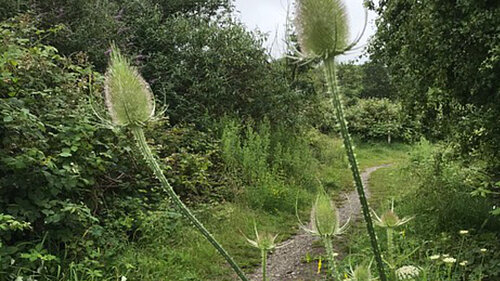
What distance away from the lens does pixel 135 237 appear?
4.38 m

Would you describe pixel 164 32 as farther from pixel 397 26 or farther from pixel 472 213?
pixel 472 213

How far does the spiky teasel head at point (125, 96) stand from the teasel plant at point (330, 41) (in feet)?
1.16

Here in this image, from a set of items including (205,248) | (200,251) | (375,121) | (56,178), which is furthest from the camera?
(375,121)

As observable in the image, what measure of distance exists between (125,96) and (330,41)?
430mm

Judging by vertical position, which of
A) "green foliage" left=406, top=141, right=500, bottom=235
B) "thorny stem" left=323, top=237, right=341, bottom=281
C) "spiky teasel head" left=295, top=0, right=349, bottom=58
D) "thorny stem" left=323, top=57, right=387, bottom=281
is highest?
Answer: "spiky teasel head" left=295, top=0, right=349, bottom=58

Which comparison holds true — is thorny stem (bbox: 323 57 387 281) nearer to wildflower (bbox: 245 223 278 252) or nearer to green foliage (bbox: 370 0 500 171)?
wildflower (bbox: 245 223 278 252)

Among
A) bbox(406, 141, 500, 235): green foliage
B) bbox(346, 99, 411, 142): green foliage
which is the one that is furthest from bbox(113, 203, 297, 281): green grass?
bbox(346, 99, 411, 142): green foliage

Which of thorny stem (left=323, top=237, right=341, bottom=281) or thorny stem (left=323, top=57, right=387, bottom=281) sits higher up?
thorny stem (left=323, top=57, right=387, bottom=281)

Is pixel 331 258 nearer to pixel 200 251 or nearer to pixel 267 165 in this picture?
pixel 200 251

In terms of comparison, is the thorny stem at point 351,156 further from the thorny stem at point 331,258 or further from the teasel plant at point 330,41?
the thorny stem at point 331,258

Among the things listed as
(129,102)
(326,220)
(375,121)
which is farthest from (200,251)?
(375,121)

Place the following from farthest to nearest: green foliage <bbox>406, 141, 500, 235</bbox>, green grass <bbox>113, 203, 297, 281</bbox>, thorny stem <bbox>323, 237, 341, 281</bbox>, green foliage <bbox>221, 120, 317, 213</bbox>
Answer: green foliage <bbox>221, 120, 317, 213</bbox>, green foliage <bbox>406, 141, 500, 235</bbox>, green grass <bbox>113, 203, 297, 281</bbox>, thorny stem <bbox>323, 237, 341, 281</bbox>

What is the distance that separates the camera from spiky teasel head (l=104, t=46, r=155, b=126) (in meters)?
0.82

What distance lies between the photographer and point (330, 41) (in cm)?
75
